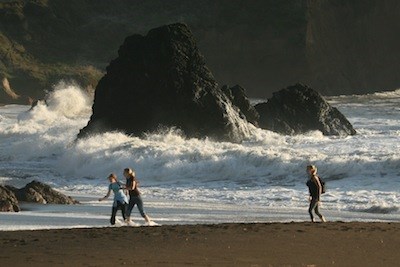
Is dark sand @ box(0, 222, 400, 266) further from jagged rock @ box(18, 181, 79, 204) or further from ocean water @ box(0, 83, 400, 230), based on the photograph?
jagged rock @ box(18, 181, 79, 204)

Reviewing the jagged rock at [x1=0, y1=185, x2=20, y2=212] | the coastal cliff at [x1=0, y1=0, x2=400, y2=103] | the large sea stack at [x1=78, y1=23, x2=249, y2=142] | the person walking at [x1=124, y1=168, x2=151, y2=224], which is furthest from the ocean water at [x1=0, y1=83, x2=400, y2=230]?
the coastal cliff at [x1=0, y1=0, x2=400, y2=103]

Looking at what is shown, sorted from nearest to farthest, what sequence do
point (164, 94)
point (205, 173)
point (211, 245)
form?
point (211, 245) < point (205, 173) < point (164, 94)

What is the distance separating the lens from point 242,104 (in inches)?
1558

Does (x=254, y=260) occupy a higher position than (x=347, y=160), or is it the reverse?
(x=347, y=160)

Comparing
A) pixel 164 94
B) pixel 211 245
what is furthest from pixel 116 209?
pixel 164 94

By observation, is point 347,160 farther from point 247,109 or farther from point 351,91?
point 351,91

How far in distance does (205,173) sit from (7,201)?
9107 millimetres

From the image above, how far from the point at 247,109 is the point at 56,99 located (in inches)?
529

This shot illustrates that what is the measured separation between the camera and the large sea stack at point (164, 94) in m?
34.7

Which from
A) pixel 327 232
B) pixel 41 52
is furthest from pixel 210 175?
pixel 41 52

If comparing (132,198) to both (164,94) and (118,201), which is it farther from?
(164,94)

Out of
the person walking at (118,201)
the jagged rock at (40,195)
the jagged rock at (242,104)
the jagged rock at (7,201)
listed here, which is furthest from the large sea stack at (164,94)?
the person walking at (118,201)

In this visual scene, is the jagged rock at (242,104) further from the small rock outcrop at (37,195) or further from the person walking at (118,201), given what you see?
the person walking at (118,201)

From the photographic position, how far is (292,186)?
24.6 metres
